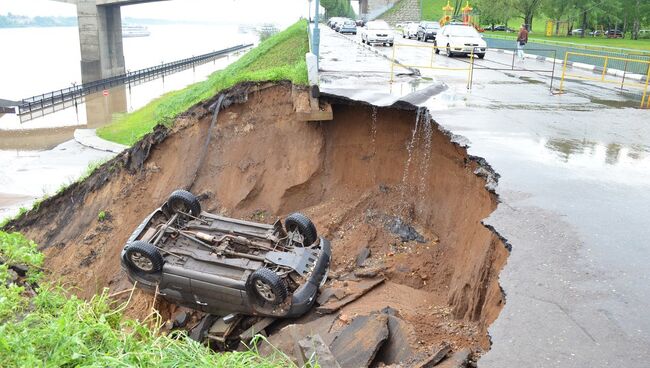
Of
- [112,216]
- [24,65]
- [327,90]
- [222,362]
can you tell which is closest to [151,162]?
[112,216]

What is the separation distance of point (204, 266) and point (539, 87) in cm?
1416

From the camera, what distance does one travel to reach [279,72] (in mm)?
14688

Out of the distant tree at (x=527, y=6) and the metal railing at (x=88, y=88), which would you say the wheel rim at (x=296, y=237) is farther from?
the distant tree at (x=527, y=6)

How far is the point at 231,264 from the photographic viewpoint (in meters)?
8.45

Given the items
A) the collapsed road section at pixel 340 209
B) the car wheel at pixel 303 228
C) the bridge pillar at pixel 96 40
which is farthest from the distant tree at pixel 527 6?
the car wheel at pixel 303 228

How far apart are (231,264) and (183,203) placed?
245cm

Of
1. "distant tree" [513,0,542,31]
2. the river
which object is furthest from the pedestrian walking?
"distant tree" [513,0,542,31]

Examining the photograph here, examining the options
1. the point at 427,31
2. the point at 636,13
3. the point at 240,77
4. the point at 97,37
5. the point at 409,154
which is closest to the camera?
the point at 409,154

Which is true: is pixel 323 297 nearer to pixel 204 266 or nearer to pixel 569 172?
pixel 204 266

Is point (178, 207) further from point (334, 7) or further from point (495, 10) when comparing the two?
point (334, 7)

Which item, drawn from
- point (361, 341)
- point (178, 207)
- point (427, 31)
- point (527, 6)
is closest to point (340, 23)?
point (427, 31)

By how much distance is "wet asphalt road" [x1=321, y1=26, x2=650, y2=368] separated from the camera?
461cm

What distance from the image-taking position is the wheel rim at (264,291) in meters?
7.86

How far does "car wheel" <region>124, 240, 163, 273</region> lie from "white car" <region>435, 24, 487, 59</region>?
2262cm
